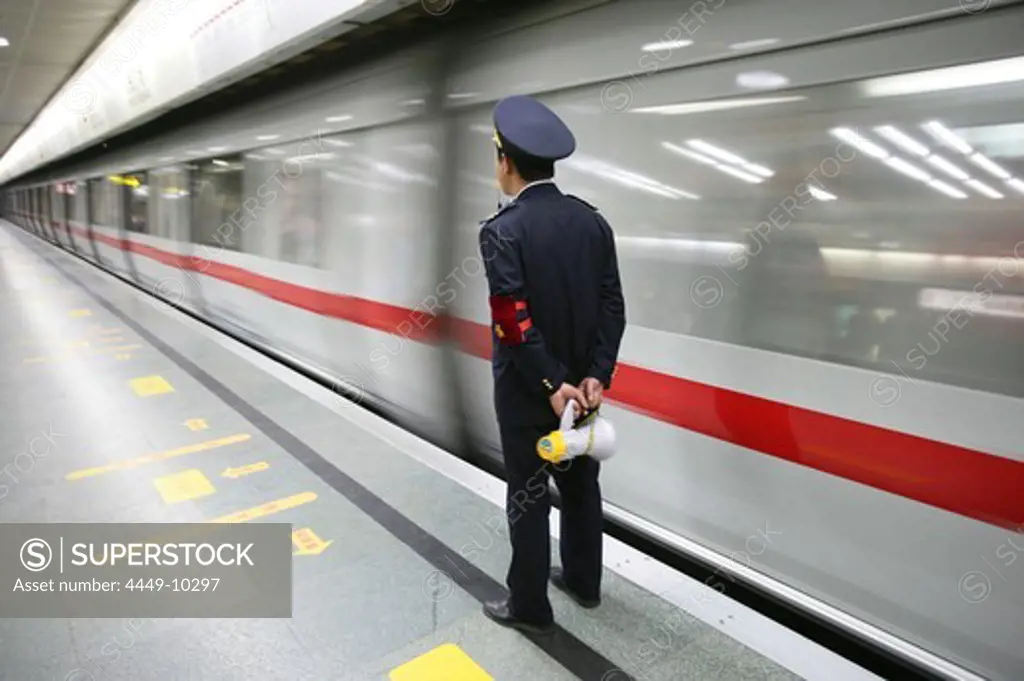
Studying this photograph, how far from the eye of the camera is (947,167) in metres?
1.65

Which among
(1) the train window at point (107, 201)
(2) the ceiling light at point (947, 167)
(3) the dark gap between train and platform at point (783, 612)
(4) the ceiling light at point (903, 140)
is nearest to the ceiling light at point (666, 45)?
(4) the ceiling light at point (903, 140)

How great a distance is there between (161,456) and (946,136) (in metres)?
3.54

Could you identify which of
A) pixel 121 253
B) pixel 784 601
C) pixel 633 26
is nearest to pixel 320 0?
pixel 633 26

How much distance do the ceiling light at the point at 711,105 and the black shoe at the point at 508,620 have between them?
5.60 ft

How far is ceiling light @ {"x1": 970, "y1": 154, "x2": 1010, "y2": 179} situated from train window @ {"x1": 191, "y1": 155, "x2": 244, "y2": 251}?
5.45 m

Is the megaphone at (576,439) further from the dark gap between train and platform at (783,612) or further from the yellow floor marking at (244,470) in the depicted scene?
the yellow floor marking at (244,470)

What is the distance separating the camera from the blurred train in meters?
1.62

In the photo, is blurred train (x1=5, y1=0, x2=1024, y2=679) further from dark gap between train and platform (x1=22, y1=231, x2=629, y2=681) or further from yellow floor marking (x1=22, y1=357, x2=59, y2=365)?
yellow floor marking (x1=22, y1=357, x2=59, y2=365)

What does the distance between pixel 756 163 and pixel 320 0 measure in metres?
2.70

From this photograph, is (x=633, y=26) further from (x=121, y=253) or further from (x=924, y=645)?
(x=121, y=253)

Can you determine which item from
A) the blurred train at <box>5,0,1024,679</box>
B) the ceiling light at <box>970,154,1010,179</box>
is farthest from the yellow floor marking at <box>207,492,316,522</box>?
the ceiling light at <box>970,154,1010,179</box>

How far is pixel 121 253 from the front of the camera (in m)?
10.9

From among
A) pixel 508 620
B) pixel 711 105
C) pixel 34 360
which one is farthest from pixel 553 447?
pixel 34 360

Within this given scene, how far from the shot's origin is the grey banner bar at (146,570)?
7.00 ft
